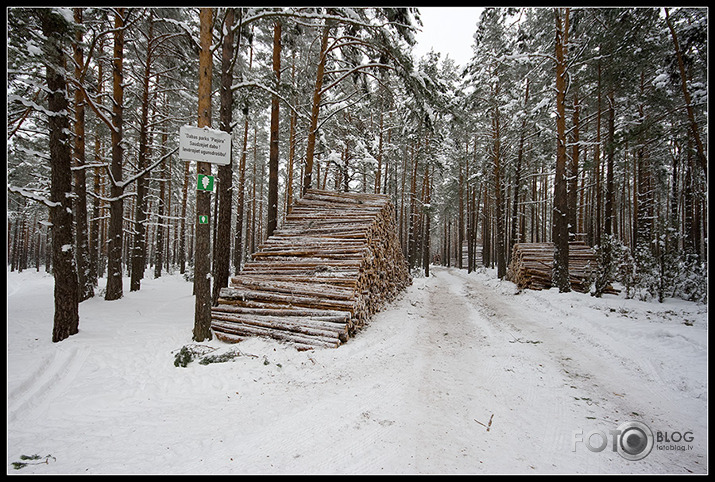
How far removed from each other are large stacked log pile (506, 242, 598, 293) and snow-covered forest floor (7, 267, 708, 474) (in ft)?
19.0

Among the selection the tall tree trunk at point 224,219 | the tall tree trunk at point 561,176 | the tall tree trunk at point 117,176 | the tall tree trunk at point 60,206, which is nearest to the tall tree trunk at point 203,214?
the tall tree trunk at point 224,219

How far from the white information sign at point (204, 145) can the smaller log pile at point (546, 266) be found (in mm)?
12547

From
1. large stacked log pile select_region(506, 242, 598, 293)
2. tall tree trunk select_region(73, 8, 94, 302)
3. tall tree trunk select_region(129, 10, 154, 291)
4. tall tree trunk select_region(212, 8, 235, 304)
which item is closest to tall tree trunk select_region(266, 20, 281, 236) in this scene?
tall tree trunk select_region(212, 8, 235, 304)

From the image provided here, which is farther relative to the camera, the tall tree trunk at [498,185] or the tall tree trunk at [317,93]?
the tall tree trunk at [498,185]

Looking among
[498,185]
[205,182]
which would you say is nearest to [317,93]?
[205,182]

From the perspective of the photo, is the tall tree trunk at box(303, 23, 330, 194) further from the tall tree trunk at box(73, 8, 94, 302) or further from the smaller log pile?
the smaller log pile

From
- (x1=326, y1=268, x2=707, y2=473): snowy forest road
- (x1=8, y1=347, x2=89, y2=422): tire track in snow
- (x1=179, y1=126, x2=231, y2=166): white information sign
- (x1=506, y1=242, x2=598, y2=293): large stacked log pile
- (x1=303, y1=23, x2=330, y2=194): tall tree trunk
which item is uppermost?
(x1=303, y1=23, x2=330, y2=194): tall tree trunk

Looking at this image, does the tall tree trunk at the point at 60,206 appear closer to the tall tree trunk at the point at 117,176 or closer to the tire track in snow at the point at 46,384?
the tire track in snow at the point at 46,384

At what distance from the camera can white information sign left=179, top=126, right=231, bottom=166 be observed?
14.6 ft

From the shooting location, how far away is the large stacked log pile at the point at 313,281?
5250mm

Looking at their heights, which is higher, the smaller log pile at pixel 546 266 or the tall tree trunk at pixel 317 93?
the tall tree trunk at pixel 317 93
